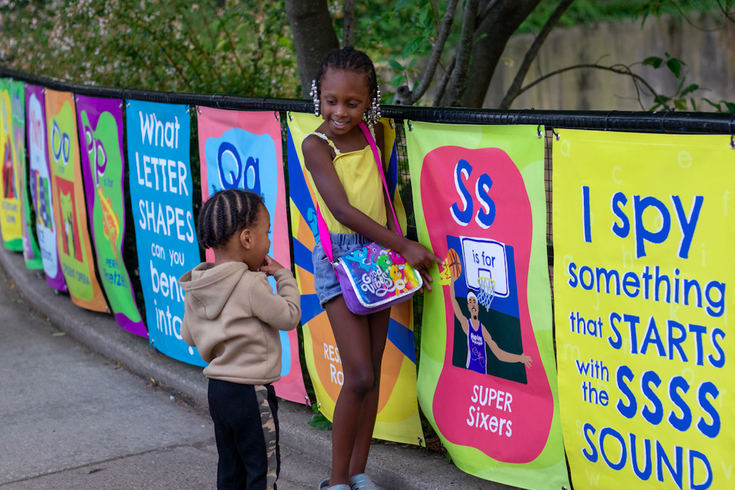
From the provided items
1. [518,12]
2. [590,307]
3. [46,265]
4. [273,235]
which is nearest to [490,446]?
[590,307]

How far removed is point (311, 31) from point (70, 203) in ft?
8.21

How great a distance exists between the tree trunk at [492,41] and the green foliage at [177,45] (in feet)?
5.95

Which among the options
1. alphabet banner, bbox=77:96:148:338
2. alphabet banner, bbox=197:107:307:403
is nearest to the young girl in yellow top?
alphabet banner, bbox=197:107:307:403

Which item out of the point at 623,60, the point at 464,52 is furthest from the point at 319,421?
the point at 623,60

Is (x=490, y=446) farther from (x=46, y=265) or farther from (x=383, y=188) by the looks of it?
(x=46, y=265)

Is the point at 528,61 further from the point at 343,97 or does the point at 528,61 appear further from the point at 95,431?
the point at 95,431

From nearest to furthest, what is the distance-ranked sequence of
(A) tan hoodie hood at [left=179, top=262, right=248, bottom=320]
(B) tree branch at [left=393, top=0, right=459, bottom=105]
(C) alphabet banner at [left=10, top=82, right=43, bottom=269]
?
1. (A) tan hoodie hood at [left=179, top=262, right=248, bottom=320]
2. (B) tree branch at [left=393, top=0, right=459, bottom=105]
3. (C) alphabet banner at [left=10, top=82, right=43, bottom=269]

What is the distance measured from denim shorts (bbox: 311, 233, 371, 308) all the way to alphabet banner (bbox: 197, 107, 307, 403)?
847mm

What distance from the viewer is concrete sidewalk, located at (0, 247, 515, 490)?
334 cm

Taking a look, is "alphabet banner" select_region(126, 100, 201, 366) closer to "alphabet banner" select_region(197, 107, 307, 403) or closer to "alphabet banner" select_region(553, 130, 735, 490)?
"alphabet banner" select_region(197, 107, 307, 403)

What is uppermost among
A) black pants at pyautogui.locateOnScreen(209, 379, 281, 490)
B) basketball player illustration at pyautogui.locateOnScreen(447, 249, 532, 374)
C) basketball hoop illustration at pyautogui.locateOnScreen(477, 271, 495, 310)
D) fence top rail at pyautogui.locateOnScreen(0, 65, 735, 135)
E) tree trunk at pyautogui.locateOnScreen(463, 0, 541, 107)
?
tree trunk at pyautogui.locateOnScreen(463, 0, 541, 107)

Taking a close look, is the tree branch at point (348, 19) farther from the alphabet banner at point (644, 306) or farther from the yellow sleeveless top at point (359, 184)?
the alphabet banner at point (644, 306)

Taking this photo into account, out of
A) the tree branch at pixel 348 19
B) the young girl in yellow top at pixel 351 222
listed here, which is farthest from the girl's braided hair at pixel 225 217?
the tree branch at pixel 348 19

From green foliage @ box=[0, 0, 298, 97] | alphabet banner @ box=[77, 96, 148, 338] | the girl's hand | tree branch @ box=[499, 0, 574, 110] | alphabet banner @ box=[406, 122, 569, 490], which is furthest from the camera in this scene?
green foliage @ box=[0, 0, 298, 97]
